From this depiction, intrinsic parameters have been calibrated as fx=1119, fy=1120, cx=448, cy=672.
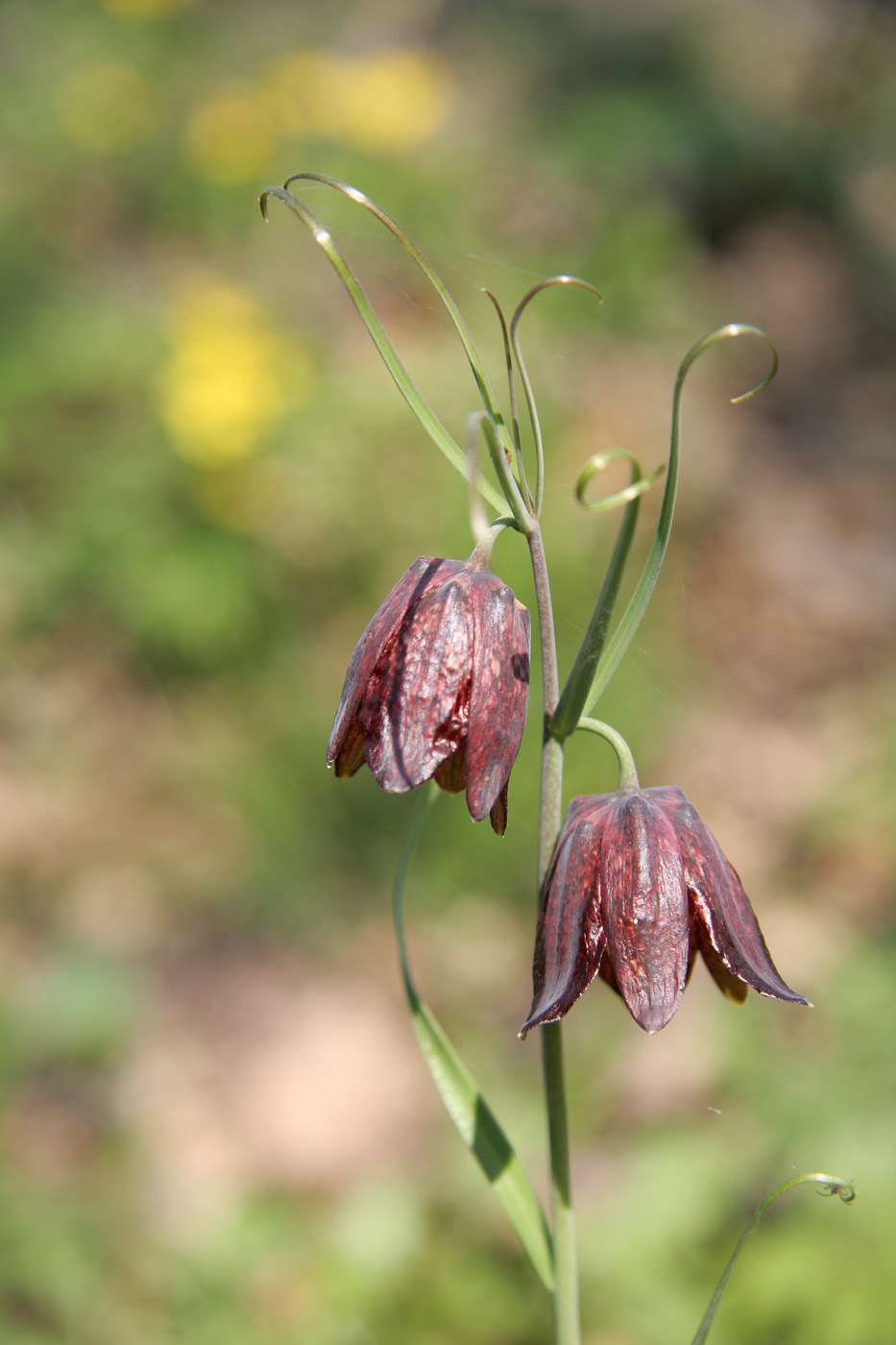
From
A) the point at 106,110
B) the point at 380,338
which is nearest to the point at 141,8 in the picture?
the point at 106,110

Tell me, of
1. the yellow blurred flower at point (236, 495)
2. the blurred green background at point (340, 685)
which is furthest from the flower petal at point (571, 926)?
the yellow blurred flower at point (236, 495)

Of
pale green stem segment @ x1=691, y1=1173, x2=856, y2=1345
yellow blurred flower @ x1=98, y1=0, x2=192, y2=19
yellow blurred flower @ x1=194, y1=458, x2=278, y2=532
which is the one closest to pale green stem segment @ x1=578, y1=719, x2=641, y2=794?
pale green stem segment @ x1=691, y1=1173, x2=856, y2=1345

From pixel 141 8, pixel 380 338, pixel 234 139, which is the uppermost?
pixel 141 8

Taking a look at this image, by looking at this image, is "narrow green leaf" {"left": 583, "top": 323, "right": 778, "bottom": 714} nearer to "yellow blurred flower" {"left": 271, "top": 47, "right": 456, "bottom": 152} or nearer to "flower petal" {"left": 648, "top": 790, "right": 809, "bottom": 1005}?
"flower petal" {"left": 648, "top": 790, "right": 809, "bottom": 1005}

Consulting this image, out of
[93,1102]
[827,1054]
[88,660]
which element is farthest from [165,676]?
[827,1054]

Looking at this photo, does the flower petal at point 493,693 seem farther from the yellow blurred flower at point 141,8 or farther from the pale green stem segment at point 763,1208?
the yellow blurred flower at point 141,8

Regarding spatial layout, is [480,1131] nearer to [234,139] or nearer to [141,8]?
[234,139]

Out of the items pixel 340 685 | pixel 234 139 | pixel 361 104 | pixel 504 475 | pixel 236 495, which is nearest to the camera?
pixel 504 475
